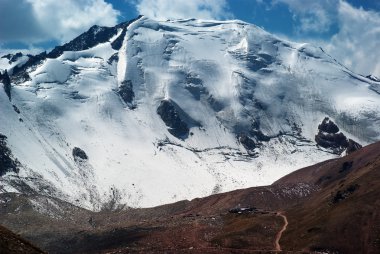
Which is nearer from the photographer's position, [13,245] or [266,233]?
[13,245]

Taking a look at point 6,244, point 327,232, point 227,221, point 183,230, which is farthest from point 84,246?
point 6,244

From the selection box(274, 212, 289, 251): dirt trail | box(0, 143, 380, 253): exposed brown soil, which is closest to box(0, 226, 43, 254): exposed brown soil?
box(0, 143, 380, 253): exposed brown soil

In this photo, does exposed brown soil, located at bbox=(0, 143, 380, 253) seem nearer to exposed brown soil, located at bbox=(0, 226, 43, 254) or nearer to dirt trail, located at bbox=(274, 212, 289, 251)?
dirt trail, located at bbox=(274, 212, 289, 251)

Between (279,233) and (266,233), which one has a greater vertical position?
(266,233)

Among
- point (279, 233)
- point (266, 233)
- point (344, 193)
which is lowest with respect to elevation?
point (279, 233)

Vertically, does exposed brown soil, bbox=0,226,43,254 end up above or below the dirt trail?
below

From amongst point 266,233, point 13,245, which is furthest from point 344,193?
point 13,245

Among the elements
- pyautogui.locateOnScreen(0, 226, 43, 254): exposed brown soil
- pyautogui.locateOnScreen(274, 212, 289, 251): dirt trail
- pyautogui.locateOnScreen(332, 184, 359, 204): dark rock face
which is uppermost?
pyautogui.locateOnScreen(332, 184, 359, 204): dark rock face

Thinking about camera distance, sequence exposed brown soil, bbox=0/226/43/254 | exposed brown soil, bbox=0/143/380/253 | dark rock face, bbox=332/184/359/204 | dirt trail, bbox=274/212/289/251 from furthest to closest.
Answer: dark rock face, bbox=332/184/359/204 < dirt trail, bbox=274/212/289/251 < exposed brown soil, bbox=0/143/380/253 < exposed brown soil, bbox=0/226/43/254

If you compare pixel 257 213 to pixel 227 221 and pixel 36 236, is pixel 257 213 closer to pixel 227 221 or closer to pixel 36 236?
pixel 227 221

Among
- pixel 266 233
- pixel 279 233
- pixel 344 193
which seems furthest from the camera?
pixel 344 193

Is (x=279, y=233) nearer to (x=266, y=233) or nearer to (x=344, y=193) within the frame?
(x=266, y=233)

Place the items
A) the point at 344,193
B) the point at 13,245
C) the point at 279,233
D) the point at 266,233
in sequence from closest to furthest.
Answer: the point at 13,245
the point at 279,233
the point at 266,233
the point at 344,193
